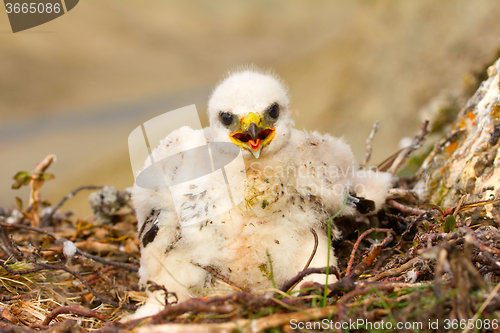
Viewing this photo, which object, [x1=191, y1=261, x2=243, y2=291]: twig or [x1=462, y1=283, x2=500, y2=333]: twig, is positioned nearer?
[x1=462, y1=283, x2=500, y2=333]: twig

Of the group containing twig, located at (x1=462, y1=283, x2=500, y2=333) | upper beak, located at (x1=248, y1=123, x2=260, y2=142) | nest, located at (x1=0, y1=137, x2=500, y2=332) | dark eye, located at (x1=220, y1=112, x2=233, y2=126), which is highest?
dark eye, located at (x1=220, y1=112, x2=233, y2=126)

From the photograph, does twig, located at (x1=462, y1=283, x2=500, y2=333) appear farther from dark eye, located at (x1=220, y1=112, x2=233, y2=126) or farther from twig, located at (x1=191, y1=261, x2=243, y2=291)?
dark eye, located at (x1=220, y1=112, x2=233, y2=126)

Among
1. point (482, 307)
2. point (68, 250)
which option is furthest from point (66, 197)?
point (482, 307)

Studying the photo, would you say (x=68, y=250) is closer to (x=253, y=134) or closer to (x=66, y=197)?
(x=66, y=197)

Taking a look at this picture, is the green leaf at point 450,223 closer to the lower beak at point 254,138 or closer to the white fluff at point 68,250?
the lower beak at point 254,138

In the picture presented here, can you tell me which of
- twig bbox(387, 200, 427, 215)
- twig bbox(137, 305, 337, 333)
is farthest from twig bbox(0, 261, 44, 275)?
twig bbox(387, 200, 427, 215)

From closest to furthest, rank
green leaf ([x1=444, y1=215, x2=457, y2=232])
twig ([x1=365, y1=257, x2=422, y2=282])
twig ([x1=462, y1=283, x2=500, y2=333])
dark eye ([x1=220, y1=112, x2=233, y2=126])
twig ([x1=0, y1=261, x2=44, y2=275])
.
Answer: twig ([x1=462, y1=283, x2=500, y2=333])
twig ([x1=365, y1=257, x2=422, y2=282])
green leaf ([x1=444, y1=215, x2=457, y2=232])
dark eye ([x1=220, y1=112, x2=233, y2=126])
twig ([x1=0, y1=261, x2=44, y2=275])

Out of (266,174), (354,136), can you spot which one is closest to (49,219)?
(266,174)

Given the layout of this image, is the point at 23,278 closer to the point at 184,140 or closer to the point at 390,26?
the point at 184,140

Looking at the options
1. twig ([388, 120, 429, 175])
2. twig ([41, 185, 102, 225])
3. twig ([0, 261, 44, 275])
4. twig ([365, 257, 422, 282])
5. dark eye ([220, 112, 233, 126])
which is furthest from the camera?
twig ([41, 185, 102, 225])
